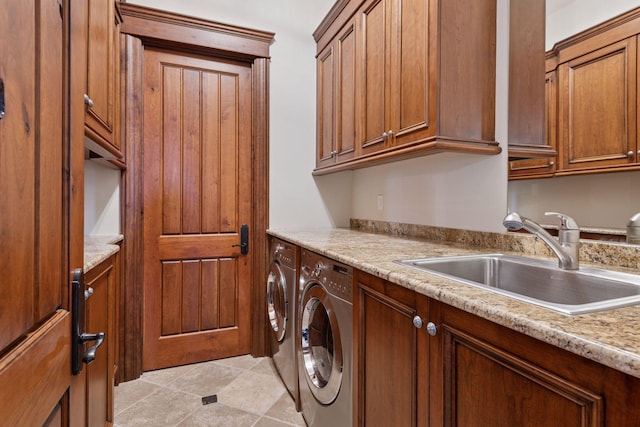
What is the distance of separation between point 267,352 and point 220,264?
759mm

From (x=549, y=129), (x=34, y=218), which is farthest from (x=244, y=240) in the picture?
(x=34, y=218)

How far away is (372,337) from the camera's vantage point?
1.16 meters

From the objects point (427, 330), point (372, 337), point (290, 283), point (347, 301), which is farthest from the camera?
point (290, 283)

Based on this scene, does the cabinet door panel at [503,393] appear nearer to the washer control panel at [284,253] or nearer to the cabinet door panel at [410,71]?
the cabinet door panel at [410,71]

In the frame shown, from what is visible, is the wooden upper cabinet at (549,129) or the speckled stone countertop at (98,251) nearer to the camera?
the speckled stone countertop at (98,251)

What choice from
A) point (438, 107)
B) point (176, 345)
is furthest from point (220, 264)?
point (438, 107)

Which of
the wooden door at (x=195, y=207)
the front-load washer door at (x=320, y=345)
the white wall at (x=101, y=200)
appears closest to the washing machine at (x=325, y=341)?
the front-load washer door at (x=320, y=345)

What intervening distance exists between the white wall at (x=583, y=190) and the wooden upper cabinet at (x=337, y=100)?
40.7 inches

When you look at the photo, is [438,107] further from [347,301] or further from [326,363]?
[326,363]

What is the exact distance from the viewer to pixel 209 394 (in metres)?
2.07

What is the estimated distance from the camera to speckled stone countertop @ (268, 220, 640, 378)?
526 millimetres

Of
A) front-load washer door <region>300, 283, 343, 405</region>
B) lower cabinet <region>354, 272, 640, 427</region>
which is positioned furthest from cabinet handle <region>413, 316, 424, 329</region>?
front-load washer door <region>300, 283, 343, 405</region>

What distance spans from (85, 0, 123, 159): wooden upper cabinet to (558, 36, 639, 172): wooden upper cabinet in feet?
6.26

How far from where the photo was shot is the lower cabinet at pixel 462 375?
55 centimetres
